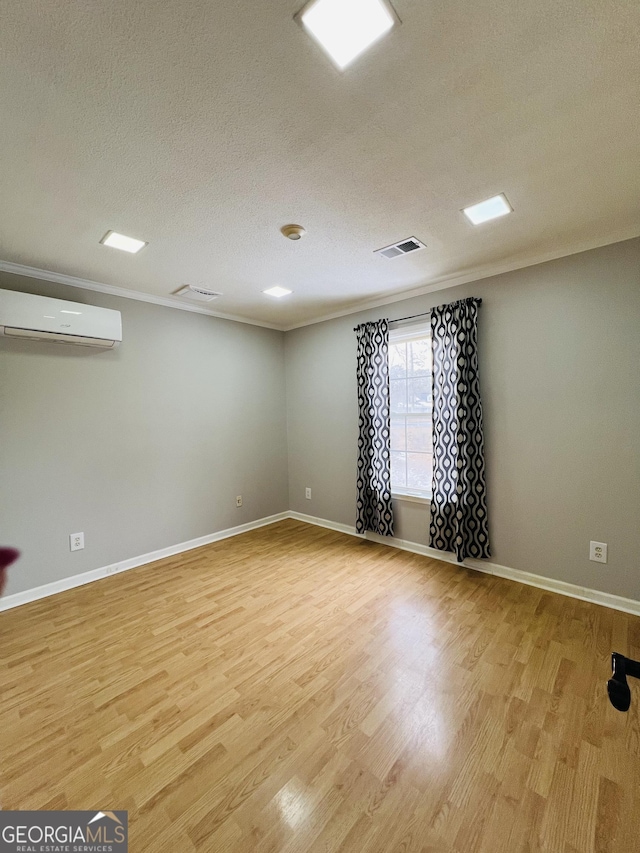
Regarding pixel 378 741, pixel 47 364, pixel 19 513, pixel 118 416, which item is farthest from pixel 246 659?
pixel 47 364

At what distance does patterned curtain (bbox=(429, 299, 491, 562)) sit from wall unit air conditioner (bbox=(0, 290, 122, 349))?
2.82 metres

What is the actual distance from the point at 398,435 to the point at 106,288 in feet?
10.1

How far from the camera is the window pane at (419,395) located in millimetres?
3289

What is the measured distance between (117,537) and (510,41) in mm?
3853

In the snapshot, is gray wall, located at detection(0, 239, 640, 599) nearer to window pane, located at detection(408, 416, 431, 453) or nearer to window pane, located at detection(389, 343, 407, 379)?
window pane, located at detection(389, 343, 407, 379)

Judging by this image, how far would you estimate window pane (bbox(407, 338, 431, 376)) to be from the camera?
3.30 meters

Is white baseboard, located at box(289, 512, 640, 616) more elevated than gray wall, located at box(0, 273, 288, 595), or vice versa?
gray wall, located at box(0, 273, 288, 595)

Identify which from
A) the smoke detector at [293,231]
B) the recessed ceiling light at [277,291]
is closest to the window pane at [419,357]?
the recessed ceiling light at [277,291]

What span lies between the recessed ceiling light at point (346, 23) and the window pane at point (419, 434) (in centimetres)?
268

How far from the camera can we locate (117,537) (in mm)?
3049

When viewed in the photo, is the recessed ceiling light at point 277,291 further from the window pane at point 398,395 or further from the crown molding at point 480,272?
the window pane at point 398,395

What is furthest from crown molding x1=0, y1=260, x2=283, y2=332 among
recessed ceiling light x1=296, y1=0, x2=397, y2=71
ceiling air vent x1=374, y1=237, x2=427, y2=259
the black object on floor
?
the black object on floor

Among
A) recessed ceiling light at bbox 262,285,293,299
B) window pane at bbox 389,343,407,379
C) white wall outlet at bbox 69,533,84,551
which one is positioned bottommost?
white wall outlet at bbox 69,533,84,551

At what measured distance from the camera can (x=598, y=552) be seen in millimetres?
2375
